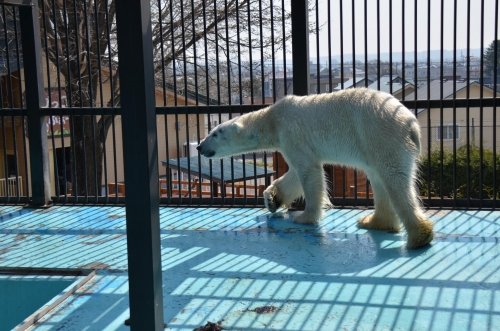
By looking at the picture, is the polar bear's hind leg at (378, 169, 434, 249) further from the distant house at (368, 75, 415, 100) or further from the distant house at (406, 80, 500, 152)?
the distant house at (368, 75, 415, 100)

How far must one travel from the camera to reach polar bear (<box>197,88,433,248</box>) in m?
4.78

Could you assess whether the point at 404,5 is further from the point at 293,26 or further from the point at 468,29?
the point at 293,26

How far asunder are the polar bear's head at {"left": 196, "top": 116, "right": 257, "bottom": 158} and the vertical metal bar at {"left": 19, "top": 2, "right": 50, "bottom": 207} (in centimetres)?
189

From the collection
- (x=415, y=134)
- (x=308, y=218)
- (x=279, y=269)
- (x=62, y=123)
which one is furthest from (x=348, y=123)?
(x=62, y=123)

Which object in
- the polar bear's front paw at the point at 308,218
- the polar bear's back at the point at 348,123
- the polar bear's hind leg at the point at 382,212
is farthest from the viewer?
the polar bear's front paw at the point at 308,218

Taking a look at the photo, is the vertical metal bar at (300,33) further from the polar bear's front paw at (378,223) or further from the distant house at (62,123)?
the polar bear's front paw at (378,223)

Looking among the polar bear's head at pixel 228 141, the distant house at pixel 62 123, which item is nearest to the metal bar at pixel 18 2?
the distant house at pixel 62 123

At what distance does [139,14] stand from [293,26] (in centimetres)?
338

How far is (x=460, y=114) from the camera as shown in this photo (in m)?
30.5

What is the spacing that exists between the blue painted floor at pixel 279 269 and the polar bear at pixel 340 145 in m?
0.22

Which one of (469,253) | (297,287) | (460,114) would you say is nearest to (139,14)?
(297,287)

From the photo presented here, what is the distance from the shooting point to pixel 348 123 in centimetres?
514

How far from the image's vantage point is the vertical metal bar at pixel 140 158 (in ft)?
8.91

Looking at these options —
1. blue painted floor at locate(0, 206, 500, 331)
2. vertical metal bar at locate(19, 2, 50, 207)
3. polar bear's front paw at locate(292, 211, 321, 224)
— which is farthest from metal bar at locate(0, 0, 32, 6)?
polar bear's front paw at locate(292, 211, 321, 224)
